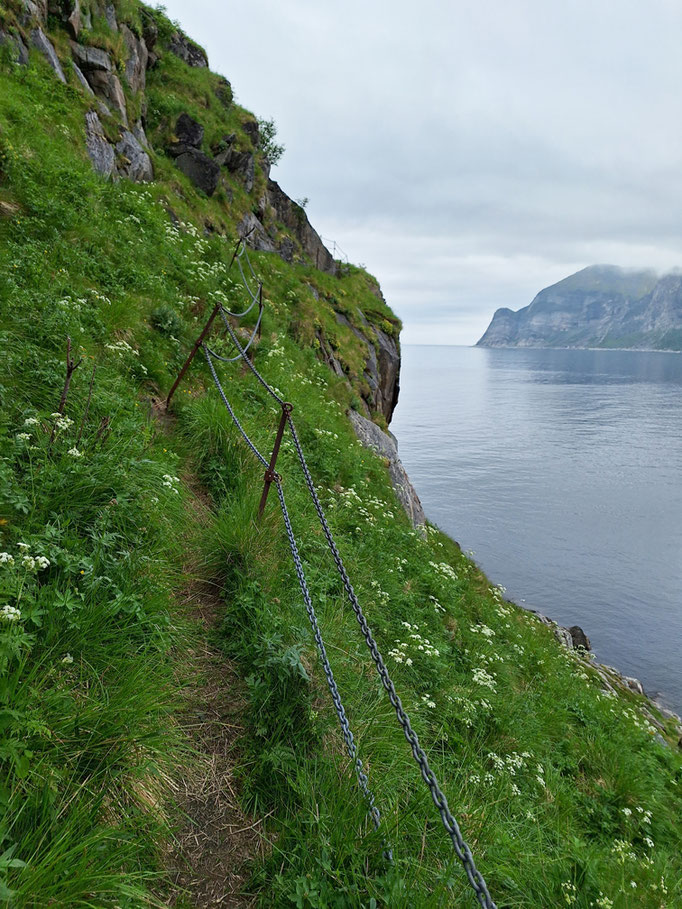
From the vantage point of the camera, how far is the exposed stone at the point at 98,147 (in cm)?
1312

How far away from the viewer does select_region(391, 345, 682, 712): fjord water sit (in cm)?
2134

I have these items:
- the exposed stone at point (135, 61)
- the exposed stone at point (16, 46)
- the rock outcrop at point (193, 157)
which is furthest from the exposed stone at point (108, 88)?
the rock outcrop at point (193, 157)

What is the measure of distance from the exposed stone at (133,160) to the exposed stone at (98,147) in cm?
71

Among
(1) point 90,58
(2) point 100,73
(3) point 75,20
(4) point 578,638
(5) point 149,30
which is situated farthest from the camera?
(5) point 149,30

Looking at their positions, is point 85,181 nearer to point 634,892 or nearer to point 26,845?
point 26,845

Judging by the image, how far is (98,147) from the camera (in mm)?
13492

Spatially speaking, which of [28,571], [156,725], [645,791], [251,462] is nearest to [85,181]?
[251,462]

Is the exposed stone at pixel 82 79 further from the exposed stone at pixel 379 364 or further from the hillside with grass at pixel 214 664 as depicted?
the exposed stone at pixel 379 364

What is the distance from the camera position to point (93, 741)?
2.71m

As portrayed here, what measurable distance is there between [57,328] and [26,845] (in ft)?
18.6

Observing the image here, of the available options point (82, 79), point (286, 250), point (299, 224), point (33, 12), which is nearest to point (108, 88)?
point (82, 79)

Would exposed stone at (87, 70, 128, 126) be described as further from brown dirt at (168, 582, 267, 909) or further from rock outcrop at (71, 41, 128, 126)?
brown dirt at (168, 582, 267, 909)

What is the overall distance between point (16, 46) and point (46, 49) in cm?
126

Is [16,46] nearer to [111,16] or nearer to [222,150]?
[111,16]
